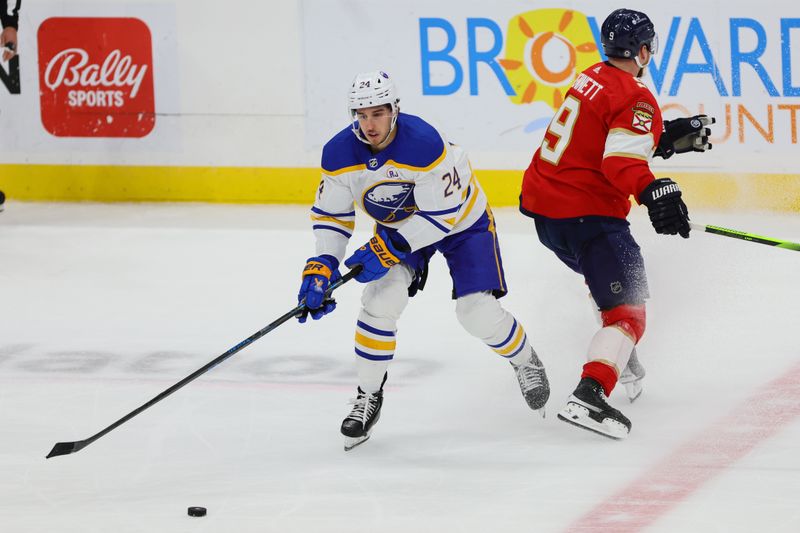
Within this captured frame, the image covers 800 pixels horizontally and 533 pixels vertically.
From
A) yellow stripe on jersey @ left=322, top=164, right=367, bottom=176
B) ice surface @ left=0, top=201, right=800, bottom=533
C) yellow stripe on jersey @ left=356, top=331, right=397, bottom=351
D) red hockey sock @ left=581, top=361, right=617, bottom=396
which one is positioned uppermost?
yellow stripe on jersey @ left=322, top=164, right=367, bottom=176

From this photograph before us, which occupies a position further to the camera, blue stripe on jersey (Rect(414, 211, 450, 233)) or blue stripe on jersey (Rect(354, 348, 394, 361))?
blue stripe on jersey (Rect(354, 348, 394, 361))

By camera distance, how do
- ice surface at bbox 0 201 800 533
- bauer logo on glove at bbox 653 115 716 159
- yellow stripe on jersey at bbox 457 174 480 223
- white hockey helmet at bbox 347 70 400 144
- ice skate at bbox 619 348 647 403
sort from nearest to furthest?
ice surface at bbox 0 201 800 533 → white hockey helmet at bbox 347 70 400 144 → yellow stripe on jersey at bbox 457 174 480 223 → bauer logo on glove at bbox 653 115 716 159 → ice skate at bbox 619 348 647 403

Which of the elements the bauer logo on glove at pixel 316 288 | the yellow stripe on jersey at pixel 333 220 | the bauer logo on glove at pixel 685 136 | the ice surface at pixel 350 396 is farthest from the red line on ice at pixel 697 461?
the yellow stripe on jersey at pixel 333 220

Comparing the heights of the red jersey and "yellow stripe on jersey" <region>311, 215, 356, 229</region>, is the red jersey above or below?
above

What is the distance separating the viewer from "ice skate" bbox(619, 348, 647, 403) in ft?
13.5

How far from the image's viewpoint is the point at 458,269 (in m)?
3.84

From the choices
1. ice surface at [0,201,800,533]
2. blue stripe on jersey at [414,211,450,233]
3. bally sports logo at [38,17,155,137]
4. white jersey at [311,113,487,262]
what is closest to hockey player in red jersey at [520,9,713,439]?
ice surface at [0,201,800,533]

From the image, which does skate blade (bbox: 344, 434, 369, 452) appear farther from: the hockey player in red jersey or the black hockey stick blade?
the black hockey stick blade

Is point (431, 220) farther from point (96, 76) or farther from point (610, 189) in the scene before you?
point (96, 76)

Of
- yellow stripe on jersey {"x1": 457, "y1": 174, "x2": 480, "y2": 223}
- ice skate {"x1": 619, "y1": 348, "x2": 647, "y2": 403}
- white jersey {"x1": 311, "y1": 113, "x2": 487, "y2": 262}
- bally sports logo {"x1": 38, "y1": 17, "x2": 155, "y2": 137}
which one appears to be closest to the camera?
white jersey {"x1": 311, "y1": 113, "x2": 487, "y2": 262}

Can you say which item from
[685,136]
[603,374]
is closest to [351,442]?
[603,374]

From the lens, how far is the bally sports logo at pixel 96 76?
23.7 feet

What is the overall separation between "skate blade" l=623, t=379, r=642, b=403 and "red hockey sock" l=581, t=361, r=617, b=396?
381mm

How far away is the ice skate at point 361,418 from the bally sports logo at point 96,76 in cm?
381
